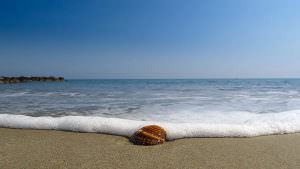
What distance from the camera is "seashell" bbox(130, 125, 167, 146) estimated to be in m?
3.39

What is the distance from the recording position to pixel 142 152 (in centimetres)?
307

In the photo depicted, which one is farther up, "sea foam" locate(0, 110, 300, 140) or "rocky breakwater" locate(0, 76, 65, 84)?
"sea foam" locate(0, 110, 300, 140)

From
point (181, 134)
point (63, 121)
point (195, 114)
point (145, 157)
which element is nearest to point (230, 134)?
point (181, 134)

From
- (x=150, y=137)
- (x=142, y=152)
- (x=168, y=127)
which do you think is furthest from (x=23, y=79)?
(x=142, y=152)

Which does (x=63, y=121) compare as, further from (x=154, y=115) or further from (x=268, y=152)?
(x=268, y=152)

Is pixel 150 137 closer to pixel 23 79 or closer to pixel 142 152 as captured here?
pixel 142 152

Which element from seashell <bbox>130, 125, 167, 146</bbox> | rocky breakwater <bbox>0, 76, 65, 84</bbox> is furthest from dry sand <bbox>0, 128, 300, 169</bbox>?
rocky breakwater <bbox>0, 76, 65, 84</bbox>

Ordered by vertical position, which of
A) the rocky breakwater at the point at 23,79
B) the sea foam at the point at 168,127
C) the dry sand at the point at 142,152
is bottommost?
the rocky breakwater at the point at 23,79

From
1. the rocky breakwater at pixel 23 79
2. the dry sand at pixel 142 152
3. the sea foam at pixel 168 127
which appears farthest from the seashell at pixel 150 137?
the rocky breakwater at pixel 23 79

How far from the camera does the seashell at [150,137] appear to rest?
134 inches

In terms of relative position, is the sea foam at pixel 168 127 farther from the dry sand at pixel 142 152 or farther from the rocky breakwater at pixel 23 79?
the rocky breakwater at pixel 23 79

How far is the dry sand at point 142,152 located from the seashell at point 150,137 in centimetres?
9

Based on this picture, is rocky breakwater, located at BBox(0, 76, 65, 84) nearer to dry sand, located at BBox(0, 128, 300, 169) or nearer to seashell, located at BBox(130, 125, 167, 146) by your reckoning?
dry sand, located at BBox(0, 128, 300, 169)

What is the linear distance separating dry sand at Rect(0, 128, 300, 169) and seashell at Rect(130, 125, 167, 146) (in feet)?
0.31
